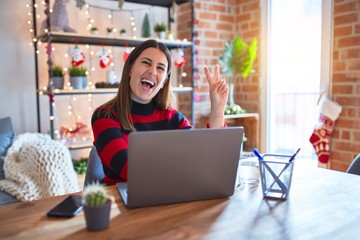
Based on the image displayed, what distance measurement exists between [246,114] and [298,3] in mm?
1136

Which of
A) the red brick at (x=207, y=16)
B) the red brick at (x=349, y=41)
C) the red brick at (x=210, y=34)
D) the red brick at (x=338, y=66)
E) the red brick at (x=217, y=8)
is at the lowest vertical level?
the red brick at (x=338, y=66)

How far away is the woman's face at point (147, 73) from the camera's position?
5.12ft

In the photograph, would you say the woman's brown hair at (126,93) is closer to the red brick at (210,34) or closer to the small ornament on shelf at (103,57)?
the small ornament on shelf at (103,57)

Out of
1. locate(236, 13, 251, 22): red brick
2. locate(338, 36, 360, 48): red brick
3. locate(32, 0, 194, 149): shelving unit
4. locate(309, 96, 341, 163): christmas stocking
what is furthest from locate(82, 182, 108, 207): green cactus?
locate(236, 13, 251, 22): red brick

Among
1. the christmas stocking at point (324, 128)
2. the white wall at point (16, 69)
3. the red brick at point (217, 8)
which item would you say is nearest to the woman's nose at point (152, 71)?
the white wall at point (16, 69)

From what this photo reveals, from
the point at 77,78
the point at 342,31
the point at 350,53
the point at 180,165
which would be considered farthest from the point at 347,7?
the point at 180,165

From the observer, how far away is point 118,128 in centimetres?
142

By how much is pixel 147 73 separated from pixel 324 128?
2.01m

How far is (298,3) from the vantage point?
3336 millimetres

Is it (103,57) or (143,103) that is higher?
(103,57)

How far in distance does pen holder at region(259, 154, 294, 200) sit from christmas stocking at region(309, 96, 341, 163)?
2094 mm

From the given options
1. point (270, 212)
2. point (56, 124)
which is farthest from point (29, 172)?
point (270, 212)

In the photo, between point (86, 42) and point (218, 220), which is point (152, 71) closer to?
point (218, 220)

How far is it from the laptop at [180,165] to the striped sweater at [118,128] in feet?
0.86
